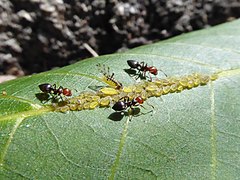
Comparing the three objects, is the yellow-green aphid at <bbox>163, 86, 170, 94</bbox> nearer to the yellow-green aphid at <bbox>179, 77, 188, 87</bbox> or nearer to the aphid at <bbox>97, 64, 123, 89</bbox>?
the yellow-green aphid at <bbox>179, 77, 188, 87</bbox>

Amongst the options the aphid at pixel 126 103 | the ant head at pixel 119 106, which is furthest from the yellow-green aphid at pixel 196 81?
the ant head at pixel 119 106

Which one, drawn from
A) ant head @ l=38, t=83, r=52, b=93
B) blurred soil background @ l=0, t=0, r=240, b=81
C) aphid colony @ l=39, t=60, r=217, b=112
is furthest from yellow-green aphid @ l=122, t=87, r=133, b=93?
blurred soil background @ l=0, t=0, r=240, b=81

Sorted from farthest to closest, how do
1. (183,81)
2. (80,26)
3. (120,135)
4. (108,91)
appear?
(80,26), (183,81), (108,91), (120,135)

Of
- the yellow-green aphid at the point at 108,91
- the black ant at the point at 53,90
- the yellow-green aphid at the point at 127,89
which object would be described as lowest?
the yellow-green aphid at the point at 127,89

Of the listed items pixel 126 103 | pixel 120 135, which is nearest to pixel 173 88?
pixel 126 103

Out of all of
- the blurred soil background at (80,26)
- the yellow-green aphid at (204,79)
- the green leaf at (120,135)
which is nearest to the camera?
the green leaf at (120,135)

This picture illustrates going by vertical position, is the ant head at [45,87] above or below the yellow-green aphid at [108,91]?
above

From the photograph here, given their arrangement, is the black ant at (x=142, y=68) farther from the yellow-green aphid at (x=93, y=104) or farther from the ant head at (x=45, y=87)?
the ant head at (x=45, y=87)

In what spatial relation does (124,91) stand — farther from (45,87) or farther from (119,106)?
(45,87)
